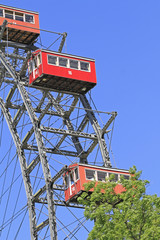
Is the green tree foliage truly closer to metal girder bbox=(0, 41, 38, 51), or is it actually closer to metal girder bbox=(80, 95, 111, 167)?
metal girder bbox=(80, 95, 111, 167)

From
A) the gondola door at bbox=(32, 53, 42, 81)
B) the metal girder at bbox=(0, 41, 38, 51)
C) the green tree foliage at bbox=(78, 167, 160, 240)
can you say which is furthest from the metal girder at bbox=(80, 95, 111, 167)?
the green tree foliage at bbox=(78, 167, 160, 240)

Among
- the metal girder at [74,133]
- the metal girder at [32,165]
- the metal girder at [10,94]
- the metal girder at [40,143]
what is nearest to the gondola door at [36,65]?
the metal girder at [40,143]

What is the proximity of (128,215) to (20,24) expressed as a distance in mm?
28810

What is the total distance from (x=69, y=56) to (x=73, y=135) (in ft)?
21.6

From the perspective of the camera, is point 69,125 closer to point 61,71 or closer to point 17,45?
point 61,71

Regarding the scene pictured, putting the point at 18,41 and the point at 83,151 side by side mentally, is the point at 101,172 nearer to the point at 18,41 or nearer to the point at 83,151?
A: the point at 83,151

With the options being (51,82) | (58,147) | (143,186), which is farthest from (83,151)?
(143,186)

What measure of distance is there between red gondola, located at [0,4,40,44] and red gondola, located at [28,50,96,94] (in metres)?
5.80

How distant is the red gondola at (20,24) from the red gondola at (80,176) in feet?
51.5

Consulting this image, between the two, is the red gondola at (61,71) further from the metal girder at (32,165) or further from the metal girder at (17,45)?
the metal girder at (32,165)

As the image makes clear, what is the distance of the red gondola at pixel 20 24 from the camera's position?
61781mm

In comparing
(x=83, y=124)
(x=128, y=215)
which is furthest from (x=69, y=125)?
(x=128, y=215)

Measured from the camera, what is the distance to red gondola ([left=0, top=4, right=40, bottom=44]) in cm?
6178

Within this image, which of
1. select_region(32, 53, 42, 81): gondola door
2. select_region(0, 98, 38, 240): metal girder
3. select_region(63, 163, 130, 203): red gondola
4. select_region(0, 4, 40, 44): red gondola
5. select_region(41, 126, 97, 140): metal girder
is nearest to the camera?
select_region(63, 163, 130, 203): red gondola
